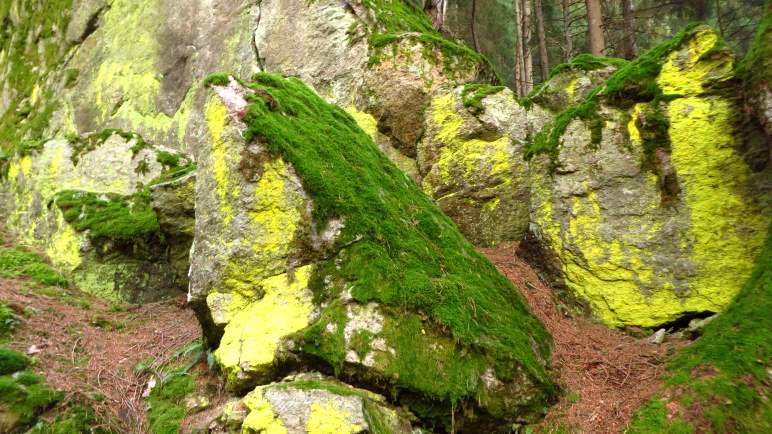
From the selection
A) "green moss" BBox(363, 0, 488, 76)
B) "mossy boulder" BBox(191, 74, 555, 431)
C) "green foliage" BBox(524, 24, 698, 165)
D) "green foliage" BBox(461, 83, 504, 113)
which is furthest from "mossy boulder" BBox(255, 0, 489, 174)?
"mossy boulder" BBox(191, 74, 555, 431)

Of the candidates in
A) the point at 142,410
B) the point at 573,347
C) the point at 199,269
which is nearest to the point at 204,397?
the point at 142,410

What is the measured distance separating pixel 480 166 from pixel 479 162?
0.08m

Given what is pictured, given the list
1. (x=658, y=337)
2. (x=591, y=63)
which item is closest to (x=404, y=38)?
(x=591, y=63)

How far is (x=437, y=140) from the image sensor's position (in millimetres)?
8484

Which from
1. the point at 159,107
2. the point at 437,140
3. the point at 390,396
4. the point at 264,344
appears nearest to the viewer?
the point at 390,396

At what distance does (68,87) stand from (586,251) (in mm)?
13951

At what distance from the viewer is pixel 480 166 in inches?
307

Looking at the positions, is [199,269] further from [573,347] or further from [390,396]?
[573,347]

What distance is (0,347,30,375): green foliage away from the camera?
3748mm

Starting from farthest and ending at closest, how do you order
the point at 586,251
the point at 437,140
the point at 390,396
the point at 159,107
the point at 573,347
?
the point at 159,107 → the point at 437,140 → the point at 586,251 → the point at 573,347 → the point at 390,396

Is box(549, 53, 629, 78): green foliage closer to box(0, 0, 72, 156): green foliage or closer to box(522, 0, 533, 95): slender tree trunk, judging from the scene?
box(522, 0, 533, 95): slender tree trunk

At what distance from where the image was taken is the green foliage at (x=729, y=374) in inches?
119

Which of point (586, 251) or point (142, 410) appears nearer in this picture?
point (142, 410)

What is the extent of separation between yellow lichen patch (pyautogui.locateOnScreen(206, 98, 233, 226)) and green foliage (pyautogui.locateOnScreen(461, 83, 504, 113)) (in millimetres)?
4945
